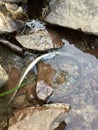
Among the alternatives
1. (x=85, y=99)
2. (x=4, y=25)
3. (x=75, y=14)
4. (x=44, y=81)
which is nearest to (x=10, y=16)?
(x=4, y=25)

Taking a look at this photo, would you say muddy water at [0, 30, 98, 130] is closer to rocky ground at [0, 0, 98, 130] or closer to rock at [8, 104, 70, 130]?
rocky ground at [0, 0, 98, 130]

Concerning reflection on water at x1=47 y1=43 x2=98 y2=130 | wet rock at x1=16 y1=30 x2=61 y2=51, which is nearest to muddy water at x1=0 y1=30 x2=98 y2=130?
reflection on water at x1=47 y1=43 x2=98 y2=130

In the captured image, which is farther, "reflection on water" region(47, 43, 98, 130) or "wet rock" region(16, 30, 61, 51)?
"wet rock" region(16, 30, 61, 51)

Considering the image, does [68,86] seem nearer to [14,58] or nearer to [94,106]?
[94,106]

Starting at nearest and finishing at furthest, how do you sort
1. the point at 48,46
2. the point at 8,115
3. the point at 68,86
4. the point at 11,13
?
the point at 8,115 → the point at 68,86 → the point at 48,46 → the point at 11,13

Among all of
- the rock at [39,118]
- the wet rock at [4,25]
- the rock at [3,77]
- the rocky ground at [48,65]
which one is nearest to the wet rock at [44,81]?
the rocky ground at [48,65]

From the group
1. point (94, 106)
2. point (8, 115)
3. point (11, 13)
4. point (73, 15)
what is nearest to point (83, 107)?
point (94, 106)
